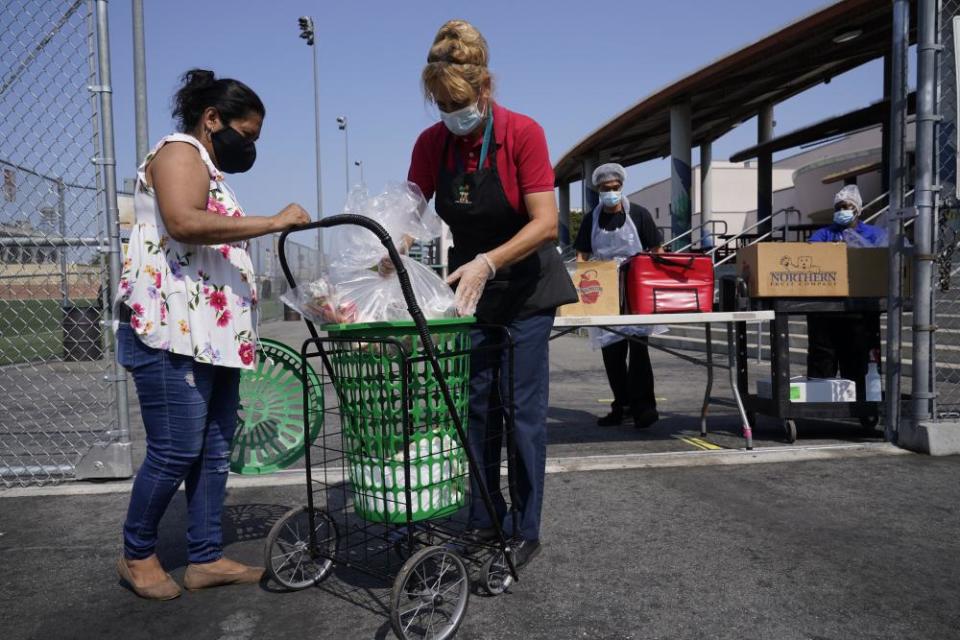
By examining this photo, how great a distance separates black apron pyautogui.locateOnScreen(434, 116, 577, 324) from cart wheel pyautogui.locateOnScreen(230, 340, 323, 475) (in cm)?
90

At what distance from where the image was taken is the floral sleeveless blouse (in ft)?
8.20

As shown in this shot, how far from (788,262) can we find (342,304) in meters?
3.76

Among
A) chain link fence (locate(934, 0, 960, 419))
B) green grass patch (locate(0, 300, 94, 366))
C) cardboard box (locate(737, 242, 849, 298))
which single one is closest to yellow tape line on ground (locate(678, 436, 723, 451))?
cardboard box (locate(737, 242, 849, 298))

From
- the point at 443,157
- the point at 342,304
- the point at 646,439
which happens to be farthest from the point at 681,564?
the point at 646,439

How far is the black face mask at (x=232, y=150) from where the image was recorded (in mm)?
2621

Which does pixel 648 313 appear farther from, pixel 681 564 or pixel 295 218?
pixel 295 218

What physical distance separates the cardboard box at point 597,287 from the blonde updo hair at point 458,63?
234 centimetres

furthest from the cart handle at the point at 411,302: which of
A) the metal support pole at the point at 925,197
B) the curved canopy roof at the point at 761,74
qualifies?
the curved canopy roof at the point at 761,74

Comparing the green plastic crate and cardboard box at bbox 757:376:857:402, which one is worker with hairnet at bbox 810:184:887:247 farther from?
the green plastic crate

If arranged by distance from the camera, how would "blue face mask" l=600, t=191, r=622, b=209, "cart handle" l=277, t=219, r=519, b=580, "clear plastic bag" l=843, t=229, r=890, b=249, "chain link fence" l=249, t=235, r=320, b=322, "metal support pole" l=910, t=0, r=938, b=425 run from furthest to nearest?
"chain link fence" l=249, t=235, r=320, b=322 < "clear plastic bag" l=843, t=229, r=890, b=249 < "blue face mask" l=600, t=191, r=622, b=209 < "metal support pole" l=910, t=0, r=938, b=425 < "cart handle" l=277, t=219, r=519, b=580

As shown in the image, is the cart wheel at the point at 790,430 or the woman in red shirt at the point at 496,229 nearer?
the woman in red shirt at the point at 496,229

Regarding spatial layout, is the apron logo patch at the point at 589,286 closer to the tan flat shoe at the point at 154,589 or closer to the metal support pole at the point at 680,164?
the tan flat shoe at the point at 154,589

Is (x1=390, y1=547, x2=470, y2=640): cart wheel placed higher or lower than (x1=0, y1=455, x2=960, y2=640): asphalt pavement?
higher

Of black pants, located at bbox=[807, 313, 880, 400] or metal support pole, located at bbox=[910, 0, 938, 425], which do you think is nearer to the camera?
metal support pole, located at bbox=[910, 0, 938, 425]
